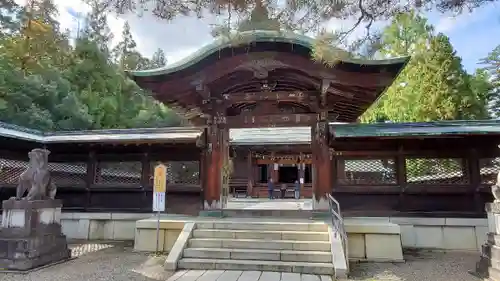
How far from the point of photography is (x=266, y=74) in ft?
24.8

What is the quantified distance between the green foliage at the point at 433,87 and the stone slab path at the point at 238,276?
13516mm

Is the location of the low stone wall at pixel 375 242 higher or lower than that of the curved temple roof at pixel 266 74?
lower

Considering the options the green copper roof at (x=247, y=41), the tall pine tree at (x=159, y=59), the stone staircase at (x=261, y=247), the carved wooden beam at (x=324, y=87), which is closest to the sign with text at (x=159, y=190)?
the stone staircase at (x=261, y=247)

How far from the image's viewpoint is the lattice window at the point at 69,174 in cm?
995

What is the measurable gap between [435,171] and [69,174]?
9.78 metres

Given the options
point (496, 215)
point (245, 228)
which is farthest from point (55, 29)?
point (496, 215)

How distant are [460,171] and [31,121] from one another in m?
16.4

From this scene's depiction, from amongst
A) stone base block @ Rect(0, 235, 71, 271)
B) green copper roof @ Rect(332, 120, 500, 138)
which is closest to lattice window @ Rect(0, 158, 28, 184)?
stone base block @ Rect(0, 235, 71, 271)

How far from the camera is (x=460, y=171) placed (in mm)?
8281

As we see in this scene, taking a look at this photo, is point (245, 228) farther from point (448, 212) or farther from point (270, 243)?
point (448, 212)

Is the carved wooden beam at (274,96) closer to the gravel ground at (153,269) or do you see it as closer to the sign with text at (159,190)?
the sign with text at (159,190)

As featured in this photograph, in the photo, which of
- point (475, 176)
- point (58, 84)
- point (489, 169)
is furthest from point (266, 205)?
point (58, 84)

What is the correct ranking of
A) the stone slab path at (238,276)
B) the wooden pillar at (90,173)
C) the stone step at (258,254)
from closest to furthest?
1. the stone slab path at (238,276)
2. the stone step at (258,254)
3. the wooden pillar at (90,173)

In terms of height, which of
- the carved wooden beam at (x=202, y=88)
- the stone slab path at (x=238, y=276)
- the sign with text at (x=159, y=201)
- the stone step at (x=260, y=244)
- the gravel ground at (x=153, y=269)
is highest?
the carved wooden beam at (x=202, y=88)
